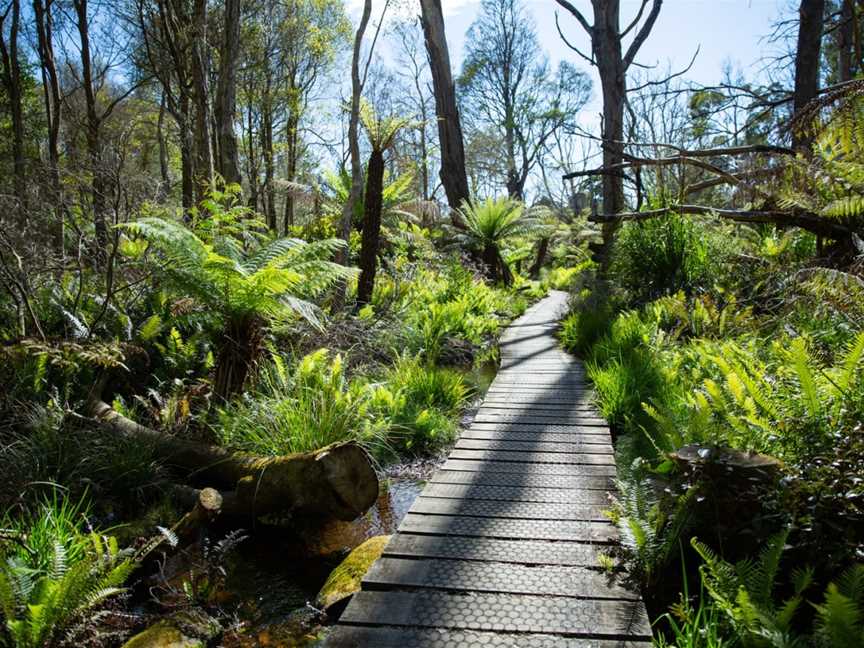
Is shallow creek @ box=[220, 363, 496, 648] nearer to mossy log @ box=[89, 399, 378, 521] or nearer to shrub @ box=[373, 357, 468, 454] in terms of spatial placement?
mossy log @ box=[89, 399, 378, 521]

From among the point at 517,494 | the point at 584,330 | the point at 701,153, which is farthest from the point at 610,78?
the point at 517,494

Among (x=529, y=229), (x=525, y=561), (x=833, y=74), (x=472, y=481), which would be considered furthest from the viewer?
(x=833, y=74)

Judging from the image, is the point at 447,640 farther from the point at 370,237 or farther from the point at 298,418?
the point at 370,237

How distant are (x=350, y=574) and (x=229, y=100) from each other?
9575 millimetres

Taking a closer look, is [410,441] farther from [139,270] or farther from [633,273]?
[633,273]

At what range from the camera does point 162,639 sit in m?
2.47

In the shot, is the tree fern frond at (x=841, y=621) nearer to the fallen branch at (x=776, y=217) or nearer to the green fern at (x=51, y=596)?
the green fern at (x=51, y=596)

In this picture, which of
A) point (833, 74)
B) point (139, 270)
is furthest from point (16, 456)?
point (833, 74)

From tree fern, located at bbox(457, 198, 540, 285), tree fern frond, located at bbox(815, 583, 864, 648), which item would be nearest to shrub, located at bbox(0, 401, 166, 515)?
tree fern frond, located at bbox(815, 583, 864, 648)

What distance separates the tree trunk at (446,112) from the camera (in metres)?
15.3

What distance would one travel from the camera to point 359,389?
509 cm

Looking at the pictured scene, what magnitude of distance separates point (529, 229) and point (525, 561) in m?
12.2

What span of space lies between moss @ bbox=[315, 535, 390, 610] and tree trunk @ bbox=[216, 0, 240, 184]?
7907 mm

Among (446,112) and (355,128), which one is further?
(446,112)
